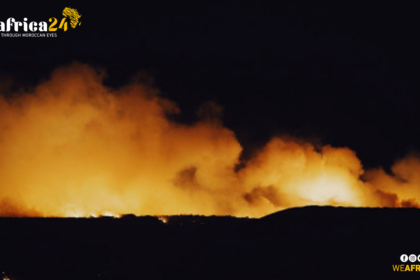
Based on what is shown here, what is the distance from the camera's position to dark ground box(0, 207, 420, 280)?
1132 cm

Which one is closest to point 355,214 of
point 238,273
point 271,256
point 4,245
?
point 271,256

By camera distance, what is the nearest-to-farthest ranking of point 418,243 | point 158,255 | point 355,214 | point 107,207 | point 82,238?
1. point 418,243
2. point 355,214
3. point 158,255
4. point 82,238
5. point 107,207

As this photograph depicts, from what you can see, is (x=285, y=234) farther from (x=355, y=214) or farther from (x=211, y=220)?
(x=211, y=220)

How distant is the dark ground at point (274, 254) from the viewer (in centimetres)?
1132

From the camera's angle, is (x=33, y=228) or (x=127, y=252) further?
(x=33, y=228)

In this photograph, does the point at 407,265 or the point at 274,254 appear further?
the point at 274,254

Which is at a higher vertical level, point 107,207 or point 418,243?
point 107,207

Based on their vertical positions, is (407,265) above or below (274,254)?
below

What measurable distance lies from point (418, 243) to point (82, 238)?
14.9 metres

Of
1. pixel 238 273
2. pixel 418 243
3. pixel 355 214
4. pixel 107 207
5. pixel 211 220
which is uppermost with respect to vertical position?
pixel 107 207

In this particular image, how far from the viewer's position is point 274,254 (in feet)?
38.6

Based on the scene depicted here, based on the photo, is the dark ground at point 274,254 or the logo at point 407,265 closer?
the logo at point 407,265

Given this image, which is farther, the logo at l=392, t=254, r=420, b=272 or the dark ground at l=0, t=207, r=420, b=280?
the dark ground at l=0, t=207, r=420, b=280

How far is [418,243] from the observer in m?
11.5
